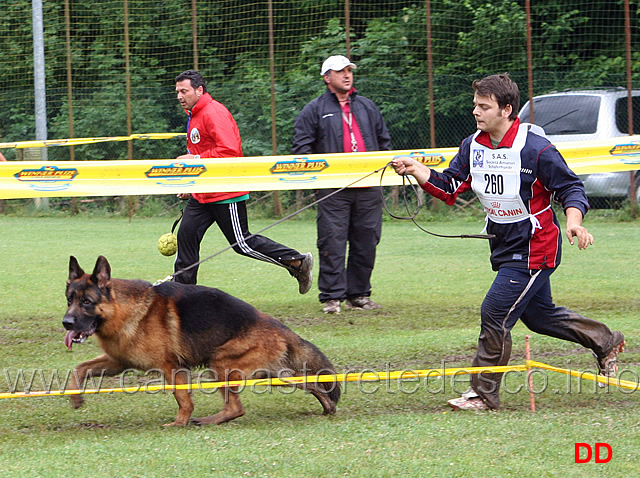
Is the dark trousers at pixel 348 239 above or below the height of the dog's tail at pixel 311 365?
above

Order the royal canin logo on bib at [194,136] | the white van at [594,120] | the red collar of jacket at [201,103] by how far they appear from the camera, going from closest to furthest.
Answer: the red collar of jacket at [201,103] → the royal canin logo on bib at [194,136] → the white van at [594,120]

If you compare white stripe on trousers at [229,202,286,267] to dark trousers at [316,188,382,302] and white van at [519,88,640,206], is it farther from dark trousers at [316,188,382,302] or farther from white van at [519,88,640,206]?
white van at [519,88,640,206]

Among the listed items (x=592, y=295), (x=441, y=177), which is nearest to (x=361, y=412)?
(x=441, y=177)

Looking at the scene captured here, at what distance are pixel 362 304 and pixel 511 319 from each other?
11.3 feet

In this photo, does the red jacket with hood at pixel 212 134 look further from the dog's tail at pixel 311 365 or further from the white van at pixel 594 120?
the white van at pixel 594 120

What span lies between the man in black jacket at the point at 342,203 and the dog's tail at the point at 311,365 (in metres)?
3.15

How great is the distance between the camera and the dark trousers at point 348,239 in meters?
Answer: 8.31

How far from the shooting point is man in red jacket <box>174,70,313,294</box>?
24.1 feet

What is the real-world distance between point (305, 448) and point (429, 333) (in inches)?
115

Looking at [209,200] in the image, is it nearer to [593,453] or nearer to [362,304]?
[362,304]

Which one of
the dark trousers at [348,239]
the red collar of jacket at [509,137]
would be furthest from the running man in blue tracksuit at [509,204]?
the dark trousers at [348,239]

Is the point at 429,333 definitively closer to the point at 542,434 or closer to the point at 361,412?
the point at 361,412

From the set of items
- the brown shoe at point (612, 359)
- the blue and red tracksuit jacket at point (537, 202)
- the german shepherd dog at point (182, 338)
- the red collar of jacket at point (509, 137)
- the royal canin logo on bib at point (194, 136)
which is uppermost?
the royal canin logo on bib at point (194, 136)

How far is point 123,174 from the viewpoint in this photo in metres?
7.66
